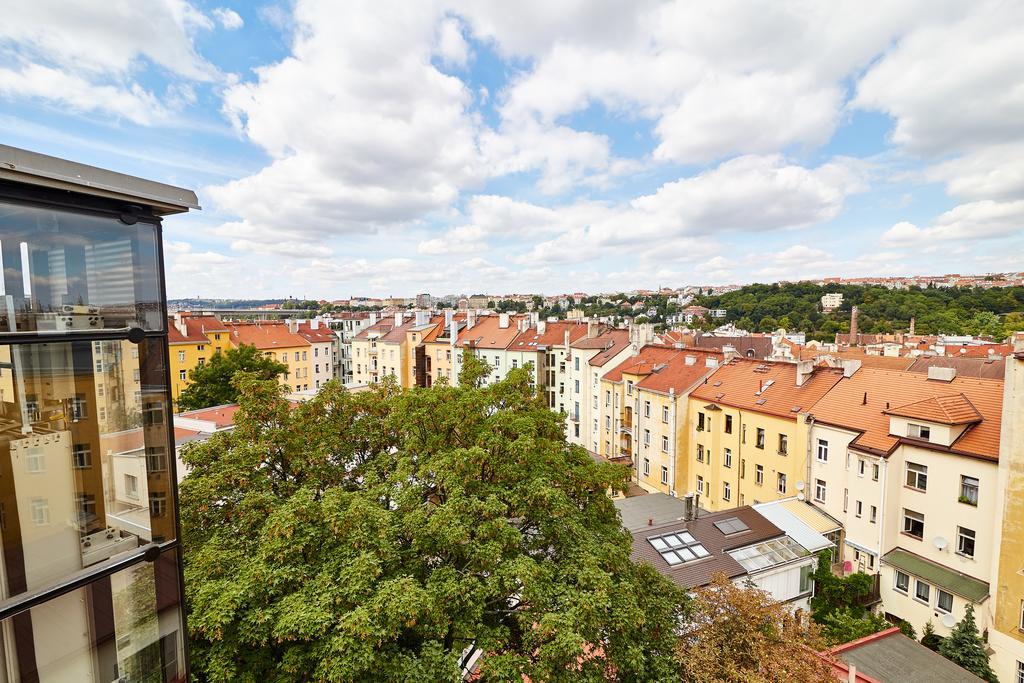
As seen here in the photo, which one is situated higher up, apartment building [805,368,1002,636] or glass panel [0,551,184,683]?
glass panel [0,551,184,683]

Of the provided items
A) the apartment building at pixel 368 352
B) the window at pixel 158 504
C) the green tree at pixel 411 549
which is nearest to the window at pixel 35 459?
the window at pixel 158 504

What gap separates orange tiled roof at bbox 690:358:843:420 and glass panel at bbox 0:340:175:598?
30.4 metres

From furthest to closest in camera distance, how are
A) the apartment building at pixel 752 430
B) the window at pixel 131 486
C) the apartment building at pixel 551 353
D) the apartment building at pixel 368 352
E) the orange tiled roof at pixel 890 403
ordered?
the apartment building at pixel 368 352
the apartment building at pixel 551 353
the apartment building at pixel 752 430
the orange tiled roof at pixel 890 403
the window at pixel 131 486

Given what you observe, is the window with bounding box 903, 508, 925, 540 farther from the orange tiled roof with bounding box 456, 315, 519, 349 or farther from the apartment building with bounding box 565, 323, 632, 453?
the orange tiled roof with bounding box 456, 315, 519, 349

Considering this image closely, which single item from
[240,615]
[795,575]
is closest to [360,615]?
[240,615]

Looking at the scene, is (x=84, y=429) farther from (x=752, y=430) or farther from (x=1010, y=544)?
(x=752, y=430)

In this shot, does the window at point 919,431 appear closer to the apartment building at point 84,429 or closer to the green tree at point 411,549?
the green tree at point 411,549

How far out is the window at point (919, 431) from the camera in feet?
71.2

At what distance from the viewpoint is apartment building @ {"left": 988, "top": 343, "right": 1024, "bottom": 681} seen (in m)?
18.3

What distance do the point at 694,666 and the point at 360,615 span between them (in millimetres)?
7632

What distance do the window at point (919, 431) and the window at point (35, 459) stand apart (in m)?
29.0

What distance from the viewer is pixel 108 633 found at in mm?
4887

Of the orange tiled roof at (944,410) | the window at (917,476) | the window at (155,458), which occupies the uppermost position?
the window at (155,458)

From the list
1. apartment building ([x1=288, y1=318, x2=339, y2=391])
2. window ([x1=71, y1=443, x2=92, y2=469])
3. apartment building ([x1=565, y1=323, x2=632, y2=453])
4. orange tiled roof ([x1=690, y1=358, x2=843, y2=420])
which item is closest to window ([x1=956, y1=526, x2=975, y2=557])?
orange tiled roof ([x1=690, y1=358, x2=843, y2=420])
